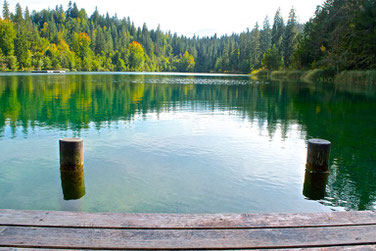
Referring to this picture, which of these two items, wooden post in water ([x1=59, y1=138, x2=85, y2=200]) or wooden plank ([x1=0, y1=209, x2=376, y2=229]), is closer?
wooden plank ([x1=0, y1=209, x2=376, y2=229])

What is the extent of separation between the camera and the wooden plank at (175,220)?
4.10 metres

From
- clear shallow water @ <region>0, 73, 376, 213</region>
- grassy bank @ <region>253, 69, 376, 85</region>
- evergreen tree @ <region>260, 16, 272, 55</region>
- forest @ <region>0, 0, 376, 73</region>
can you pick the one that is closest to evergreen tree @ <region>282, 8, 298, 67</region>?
forest @ <region>0, 0, 376, 73</region>

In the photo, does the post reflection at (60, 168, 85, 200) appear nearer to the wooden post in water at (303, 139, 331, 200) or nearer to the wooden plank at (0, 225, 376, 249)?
the wooden plank at (0, 225, 376, 249)

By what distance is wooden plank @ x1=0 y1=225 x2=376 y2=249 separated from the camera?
11.9ft

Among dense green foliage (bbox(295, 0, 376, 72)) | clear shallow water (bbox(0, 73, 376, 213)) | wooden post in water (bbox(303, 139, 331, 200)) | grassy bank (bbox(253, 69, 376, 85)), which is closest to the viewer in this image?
clear shallow water (bbox(0, 73, 376, 213))

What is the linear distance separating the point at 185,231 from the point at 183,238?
0.17 metres

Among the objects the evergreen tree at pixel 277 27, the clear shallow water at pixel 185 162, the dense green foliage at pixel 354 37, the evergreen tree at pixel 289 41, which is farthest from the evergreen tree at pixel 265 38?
the clear shallow water at pixel 185 162

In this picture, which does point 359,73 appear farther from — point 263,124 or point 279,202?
point 279,202

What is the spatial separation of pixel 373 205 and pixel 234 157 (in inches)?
179

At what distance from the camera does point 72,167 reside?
8.33m

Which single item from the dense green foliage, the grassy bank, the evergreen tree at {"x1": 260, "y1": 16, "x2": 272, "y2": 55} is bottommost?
the grassy bank

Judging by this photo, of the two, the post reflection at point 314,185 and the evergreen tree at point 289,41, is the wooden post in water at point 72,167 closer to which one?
the post reflection at point 314,185

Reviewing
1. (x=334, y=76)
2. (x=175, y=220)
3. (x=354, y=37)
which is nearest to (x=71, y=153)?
(x=175, y=220)

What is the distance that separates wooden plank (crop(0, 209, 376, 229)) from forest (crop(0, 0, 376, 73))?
4409 cm
